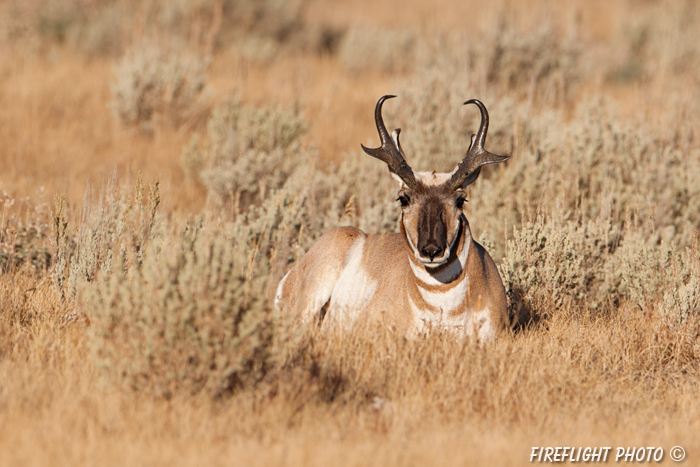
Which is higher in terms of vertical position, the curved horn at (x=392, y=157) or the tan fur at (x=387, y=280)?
the curved horn at (x=392, y=157)

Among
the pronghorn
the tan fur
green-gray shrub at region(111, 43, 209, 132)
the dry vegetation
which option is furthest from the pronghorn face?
green-gray shrub at region(111, 43, 209, 132)

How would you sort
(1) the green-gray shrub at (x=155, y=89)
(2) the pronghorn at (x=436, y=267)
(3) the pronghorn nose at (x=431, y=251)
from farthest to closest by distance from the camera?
(1) the green-gray shrub at (x=155, y=89)
(2) the pronghorn at (x=436, y=267)
(3) the pronghorn nose at (x=431, y=251)

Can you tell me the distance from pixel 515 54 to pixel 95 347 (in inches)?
452

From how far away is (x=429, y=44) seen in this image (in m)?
14.3

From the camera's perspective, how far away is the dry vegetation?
12.5 feet

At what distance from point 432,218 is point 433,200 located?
226 millimetres

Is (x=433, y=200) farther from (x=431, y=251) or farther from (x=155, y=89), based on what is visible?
(x=155, y=89)

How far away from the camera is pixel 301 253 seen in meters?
7.42

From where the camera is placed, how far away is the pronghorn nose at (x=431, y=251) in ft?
15.9

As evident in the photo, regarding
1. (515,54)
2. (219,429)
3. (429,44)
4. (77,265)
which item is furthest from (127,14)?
(219,429)

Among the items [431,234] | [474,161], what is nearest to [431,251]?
[431,234]

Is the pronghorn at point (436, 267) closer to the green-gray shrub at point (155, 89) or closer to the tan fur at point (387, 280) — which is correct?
the tan fur at point (387, 280)

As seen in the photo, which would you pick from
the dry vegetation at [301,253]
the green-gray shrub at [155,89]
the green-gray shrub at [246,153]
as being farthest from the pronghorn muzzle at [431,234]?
the green-gray shrub at [155,89]

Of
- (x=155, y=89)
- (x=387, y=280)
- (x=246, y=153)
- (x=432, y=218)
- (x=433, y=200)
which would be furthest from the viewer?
(x=155, y=89)
